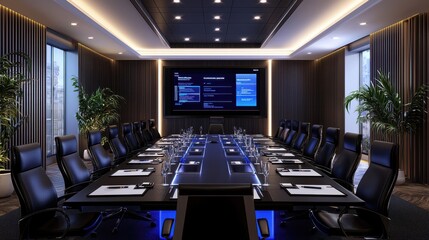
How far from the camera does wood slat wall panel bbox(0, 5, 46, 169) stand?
5.59 m

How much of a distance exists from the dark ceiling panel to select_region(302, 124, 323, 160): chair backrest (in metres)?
2.29

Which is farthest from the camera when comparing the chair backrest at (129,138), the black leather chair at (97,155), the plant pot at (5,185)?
the chair backrest at (129,138)

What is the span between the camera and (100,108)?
817 centimetres

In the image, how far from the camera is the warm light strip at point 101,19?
5.80 metres

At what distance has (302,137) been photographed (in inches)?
225

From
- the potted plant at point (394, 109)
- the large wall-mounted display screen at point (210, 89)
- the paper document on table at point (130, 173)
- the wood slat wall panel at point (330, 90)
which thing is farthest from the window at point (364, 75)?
the paper document on table at point (130, 173)

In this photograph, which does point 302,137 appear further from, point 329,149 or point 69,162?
point 69,162

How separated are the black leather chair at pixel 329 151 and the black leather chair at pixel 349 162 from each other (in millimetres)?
376

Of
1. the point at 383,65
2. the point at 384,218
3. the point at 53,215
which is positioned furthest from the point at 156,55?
the point at 384,218

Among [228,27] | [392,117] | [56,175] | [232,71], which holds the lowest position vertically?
[56,175]

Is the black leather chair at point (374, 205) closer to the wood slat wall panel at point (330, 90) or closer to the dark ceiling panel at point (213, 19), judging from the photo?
the dark ceiling panel at point (213, 19)

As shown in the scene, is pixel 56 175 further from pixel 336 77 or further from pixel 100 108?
pixel 336 77

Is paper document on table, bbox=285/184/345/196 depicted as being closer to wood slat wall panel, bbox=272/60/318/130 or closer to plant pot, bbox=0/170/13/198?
plant pot, bbox=0/170/13/198

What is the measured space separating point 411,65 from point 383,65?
0.92 meters
